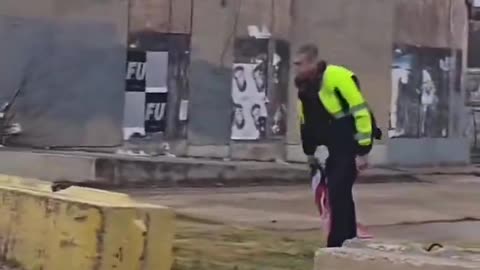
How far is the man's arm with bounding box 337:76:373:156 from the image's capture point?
383 inches

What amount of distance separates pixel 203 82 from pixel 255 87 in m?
1.16

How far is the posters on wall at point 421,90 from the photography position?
74.8ft

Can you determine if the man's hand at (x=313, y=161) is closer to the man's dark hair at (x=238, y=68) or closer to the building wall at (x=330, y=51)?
the building wall at (x=330, y=51)

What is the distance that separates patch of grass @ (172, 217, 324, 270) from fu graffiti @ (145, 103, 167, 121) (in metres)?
6.39

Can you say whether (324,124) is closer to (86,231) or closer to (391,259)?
(86,231)

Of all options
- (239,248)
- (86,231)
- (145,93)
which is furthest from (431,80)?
(86,231)

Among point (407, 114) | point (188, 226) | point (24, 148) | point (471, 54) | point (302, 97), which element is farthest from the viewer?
point (471, 54)

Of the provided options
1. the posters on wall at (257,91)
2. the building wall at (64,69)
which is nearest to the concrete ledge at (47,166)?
the building wall at (64,69)

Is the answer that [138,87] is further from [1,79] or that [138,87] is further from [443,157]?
[443,157]

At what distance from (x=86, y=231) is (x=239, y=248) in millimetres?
3056

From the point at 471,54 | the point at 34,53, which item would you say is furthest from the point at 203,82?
the point at 471,54

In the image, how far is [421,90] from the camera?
76.9 feet

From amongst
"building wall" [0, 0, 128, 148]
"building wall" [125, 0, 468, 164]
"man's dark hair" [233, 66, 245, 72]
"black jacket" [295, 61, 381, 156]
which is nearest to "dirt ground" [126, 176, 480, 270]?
"black jacket" [295, 61, 381, 156]

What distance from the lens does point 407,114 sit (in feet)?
75.7
